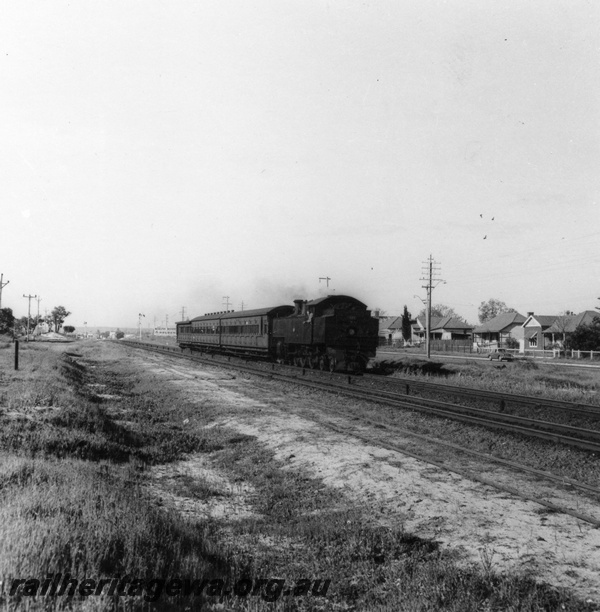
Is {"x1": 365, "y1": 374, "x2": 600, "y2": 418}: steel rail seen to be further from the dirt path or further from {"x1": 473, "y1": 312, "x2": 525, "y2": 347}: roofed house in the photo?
{"x1": 473, "y1": 312, "x2": 525, "y2": 347}: roofed house

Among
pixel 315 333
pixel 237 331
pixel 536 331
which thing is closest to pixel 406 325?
pixel 536 331

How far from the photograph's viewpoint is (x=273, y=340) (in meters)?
27.6

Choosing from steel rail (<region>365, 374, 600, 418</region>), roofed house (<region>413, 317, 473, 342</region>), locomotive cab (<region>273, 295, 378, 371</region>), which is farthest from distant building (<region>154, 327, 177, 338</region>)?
steel rail (<region>365, 374, 600, 418</region>)

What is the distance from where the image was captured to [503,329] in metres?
75.9

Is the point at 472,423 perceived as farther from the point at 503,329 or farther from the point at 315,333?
the point at 503,329

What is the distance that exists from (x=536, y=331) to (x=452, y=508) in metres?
65.4

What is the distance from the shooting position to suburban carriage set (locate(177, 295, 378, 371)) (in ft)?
72.5

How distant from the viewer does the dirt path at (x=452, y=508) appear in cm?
479

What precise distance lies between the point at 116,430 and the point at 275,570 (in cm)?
716

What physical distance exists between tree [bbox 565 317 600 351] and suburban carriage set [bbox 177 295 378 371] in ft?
96.1

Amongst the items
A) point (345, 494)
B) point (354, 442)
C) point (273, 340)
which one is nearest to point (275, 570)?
point (345, 494)

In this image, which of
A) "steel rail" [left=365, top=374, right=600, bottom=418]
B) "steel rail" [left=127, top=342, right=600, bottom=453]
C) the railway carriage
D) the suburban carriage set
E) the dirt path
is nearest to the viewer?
the dirt path

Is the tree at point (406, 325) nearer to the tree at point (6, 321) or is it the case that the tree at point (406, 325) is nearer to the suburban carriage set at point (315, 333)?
the suburban carriage set at point (315, 333)

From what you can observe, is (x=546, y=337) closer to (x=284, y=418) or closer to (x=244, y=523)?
(x=284, y=418)
